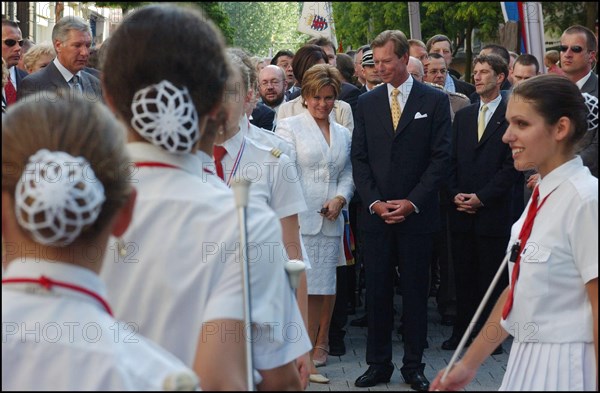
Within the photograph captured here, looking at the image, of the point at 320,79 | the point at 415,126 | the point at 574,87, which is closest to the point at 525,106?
the point at 574,87

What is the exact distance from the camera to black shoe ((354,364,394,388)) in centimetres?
770

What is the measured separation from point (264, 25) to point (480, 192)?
65739mm

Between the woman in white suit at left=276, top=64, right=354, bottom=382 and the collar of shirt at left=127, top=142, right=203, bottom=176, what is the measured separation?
5.60m

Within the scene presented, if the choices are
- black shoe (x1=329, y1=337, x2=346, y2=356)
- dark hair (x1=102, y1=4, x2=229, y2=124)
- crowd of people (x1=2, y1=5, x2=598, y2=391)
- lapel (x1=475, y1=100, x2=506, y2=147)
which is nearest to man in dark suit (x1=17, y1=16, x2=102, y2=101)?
crowd of people (x1=2, y1=5, x2=598, y2=391)

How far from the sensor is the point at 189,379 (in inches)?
78.7

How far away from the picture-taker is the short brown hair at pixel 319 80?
8.35 m

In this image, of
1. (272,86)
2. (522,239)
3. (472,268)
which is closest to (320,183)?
(472,268)

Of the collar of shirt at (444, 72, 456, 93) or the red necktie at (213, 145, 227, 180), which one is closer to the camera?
the red necktie at (213, 145, 227, 180)

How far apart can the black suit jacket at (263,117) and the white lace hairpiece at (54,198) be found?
24.5ft

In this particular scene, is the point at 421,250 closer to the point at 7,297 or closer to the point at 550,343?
the point at 550,343

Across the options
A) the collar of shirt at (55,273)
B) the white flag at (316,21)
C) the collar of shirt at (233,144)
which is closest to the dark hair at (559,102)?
the collar of shirt at (233,144)

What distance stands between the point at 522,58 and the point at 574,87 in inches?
254

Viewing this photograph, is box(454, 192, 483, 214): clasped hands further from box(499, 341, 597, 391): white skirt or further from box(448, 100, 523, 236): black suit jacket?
box(499, 341, 597, 391): white skirt

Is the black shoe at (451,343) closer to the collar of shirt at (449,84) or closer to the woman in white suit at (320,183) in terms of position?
the woman in white suit at (320,183)
